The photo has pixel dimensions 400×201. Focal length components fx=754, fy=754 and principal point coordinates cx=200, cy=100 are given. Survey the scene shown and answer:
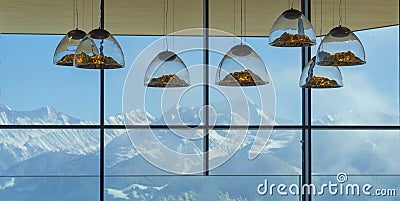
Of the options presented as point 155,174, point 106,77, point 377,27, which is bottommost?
point 155,174

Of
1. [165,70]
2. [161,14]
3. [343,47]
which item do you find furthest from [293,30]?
A: [161,14]

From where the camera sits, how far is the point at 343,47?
4.31m

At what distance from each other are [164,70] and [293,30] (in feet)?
3.00

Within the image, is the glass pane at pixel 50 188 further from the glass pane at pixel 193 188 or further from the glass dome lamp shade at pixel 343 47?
the glass dome lamp shade at pixel 343 47

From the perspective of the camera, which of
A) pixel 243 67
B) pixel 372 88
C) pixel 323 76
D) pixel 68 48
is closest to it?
pixel 68 48

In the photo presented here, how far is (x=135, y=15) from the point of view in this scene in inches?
290

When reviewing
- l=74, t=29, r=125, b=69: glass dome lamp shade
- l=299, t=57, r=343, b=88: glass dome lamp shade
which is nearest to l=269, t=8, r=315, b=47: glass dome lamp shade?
l=299, t=57, r=343, b=88: glass dome lamp shade

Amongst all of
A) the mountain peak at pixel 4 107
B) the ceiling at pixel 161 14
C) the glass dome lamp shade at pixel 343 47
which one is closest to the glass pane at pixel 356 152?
the ceiling at pixel 161 14

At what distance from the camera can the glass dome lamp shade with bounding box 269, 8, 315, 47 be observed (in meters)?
4.32

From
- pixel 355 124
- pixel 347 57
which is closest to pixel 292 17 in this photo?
pixel 347 57

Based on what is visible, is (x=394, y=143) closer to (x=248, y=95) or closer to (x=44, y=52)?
(x=248, y=95)

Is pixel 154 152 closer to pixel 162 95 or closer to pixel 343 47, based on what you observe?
pixel 162 95

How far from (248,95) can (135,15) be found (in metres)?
1.39

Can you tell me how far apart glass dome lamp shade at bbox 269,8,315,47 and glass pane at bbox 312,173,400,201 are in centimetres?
341
